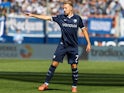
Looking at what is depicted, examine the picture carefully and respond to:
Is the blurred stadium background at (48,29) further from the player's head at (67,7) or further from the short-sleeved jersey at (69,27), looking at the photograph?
the player's head at (67,7)

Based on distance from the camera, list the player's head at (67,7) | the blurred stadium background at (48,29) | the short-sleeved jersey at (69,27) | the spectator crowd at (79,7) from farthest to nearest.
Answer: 1. the spectator crowd at (79,7)
2. the blurred stadium background at (48,29)
3. the short-sleeved jersey at (69,27)
4. the player's head at (67,7)

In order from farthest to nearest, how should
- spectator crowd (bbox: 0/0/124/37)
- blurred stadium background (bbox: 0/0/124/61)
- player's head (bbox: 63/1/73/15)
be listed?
spectator crowd (bbox: 0/0/124/37) → blurred stadium background (bbox: 0/0/124/61) → player's head (bbox: 63/1/73/15)

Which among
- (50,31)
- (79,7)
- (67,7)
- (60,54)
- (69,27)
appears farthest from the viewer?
(79,7)

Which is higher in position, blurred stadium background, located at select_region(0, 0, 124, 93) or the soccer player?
the soccer player

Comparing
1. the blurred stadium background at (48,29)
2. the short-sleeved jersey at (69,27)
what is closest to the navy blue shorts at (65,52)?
the short-sleeved jersey at (69,27)

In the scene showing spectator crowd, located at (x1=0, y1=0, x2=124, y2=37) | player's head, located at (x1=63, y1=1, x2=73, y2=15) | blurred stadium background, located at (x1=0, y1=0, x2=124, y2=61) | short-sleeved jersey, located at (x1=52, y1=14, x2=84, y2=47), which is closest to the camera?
player's head, located at (x1=63, y1=1, x2=73, y2=15)

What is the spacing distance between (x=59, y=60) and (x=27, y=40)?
61.9 ft

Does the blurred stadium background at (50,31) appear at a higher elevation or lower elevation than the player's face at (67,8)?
lower

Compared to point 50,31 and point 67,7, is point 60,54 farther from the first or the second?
point 50,31

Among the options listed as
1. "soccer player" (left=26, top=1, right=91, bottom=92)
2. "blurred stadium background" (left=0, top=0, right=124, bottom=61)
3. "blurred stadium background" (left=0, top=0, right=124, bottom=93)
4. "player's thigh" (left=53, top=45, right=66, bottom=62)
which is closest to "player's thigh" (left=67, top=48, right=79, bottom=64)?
"soccer player" (left=26, top=1, right=91, bottom=92)

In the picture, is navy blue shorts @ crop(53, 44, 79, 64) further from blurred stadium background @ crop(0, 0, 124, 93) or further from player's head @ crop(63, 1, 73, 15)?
blurred stadium background @ crop(0, 0, 124, 93)

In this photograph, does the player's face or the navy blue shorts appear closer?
the player's face

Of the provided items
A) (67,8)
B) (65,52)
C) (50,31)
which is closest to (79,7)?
(50,31)

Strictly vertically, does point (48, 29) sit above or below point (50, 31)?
above
